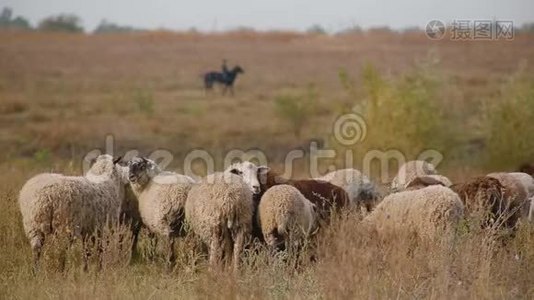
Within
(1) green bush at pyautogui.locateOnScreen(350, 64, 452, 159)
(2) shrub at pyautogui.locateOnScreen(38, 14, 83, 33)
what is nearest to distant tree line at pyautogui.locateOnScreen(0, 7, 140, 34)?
(2) shrub at pyautogui.locateOnScreen(38, 14, 83, 33)

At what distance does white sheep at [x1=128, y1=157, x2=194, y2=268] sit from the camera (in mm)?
10273

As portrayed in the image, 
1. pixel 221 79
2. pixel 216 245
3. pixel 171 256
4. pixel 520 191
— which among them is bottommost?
pixel 171 256

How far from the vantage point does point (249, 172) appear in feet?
35.2

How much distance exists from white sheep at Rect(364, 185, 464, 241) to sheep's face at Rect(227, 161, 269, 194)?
1.56m

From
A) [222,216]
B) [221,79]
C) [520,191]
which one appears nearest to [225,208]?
[222,216]

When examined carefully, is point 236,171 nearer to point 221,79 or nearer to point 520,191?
point 520,191

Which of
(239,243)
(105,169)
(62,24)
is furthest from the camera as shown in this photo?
(62,24)

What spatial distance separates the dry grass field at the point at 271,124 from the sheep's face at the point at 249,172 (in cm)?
108

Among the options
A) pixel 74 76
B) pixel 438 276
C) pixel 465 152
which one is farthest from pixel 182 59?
pixel 438 276

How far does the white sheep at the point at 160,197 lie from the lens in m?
10.3

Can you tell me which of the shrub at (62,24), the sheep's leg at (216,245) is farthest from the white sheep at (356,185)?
the shrub at (62,24)

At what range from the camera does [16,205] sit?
439 inches

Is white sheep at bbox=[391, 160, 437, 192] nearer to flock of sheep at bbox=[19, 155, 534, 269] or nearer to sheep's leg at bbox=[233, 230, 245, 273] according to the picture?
flock of sheep at bbox=[19, 155, 534, 269]

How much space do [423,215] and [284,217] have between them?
1499mm
